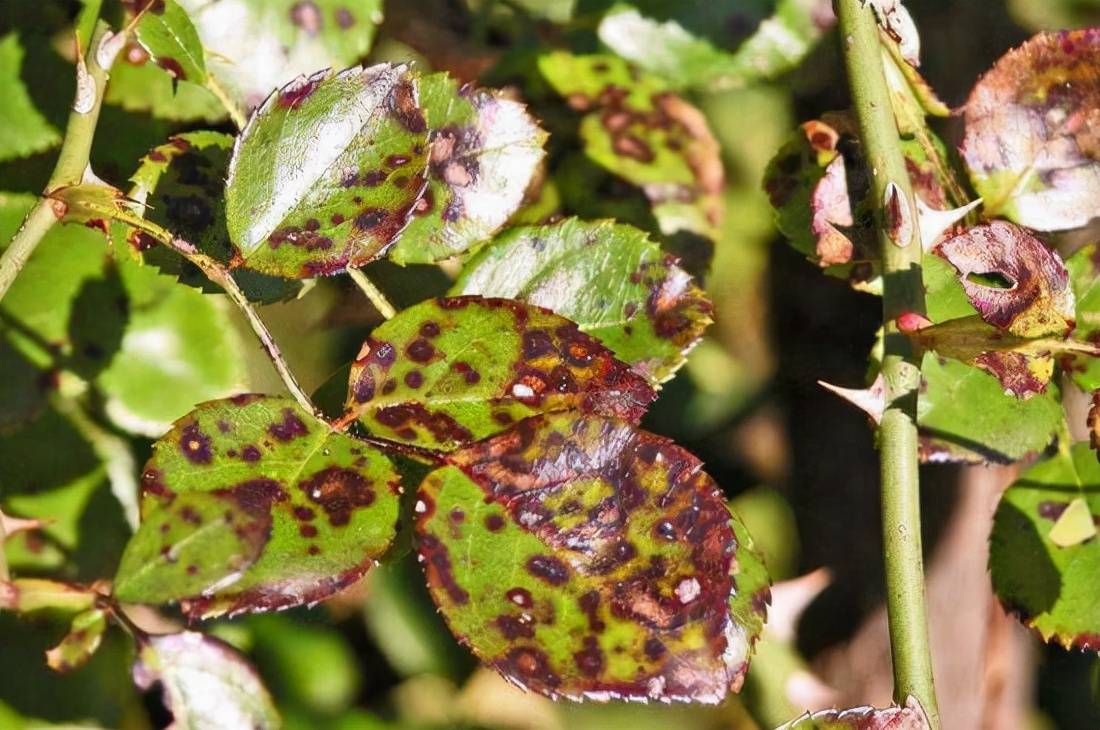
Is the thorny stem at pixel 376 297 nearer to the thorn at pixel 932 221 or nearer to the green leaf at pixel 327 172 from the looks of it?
the green leaf at pixel 327 172

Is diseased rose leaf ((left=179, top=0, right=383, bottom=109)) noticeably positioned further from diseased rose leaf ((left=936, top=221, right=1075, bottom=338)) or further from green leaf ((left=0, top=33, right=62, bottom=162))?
diseased rose leaf ((left=936, top=221, right=1075, bottom=338))

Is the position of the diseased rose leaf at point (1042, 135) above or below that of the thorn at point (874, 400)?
above

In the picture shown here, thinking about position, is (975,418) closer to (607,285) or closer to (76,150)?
(607,285)

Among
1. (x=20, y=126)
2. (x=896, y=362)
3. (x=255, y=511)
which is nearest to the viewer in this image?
(x=255, y=511)

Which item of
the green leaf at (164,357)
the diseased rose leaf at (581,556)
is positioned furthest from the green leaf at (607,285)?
the green leaf at (164,357)

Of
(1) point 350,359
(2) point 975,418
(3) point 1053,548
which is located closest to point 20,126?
(1) point 350,359

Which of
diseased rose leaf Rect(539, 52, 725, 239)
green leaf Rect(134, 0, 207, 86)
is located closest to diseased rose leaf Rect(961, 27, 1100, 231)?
diseased rose leaf Rect(539, 52, 725, 239)
